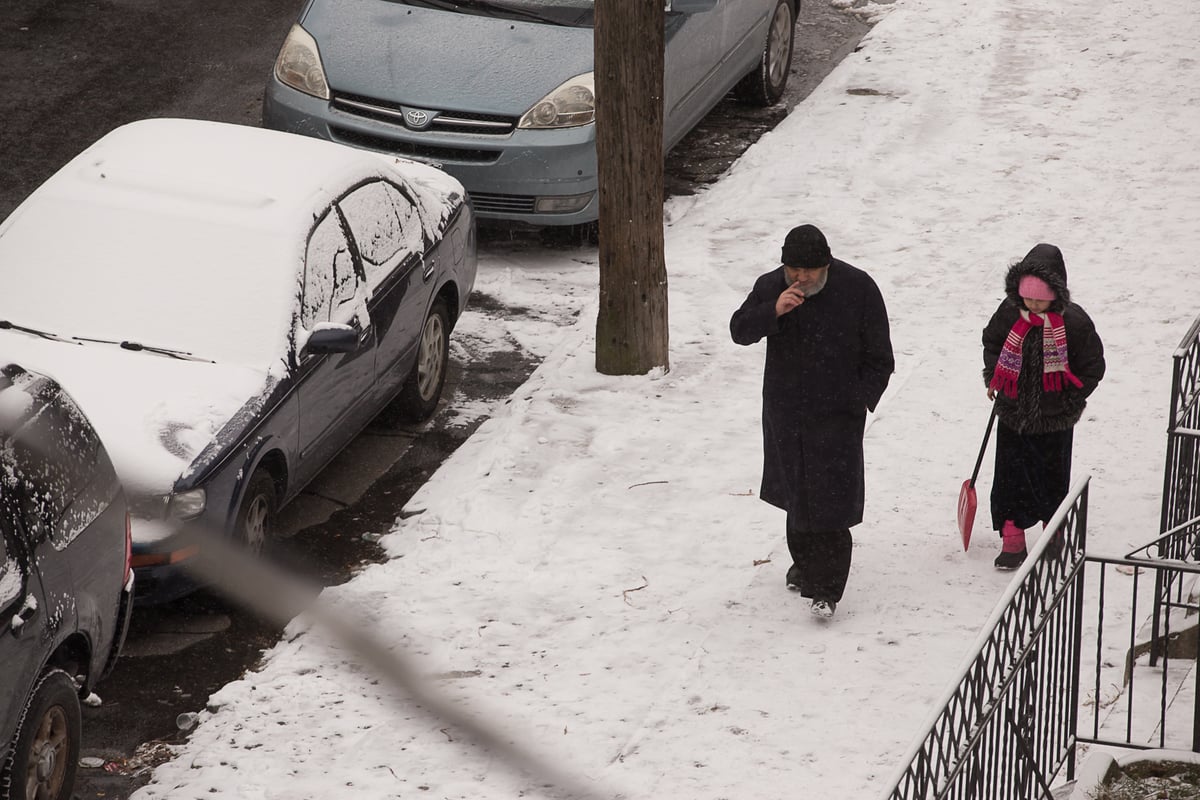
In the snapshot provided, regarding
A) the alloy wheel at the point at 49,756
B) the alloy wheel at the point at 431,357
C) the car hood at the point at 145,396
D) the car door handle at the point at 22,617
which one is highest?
the car door handle at the point at 22,617

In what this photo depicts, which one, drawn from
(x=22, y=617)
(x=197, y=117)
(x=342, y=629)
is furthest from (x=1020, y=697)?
(x=197, y=117)

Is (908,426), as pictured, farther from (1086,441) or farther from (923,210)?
(923,210)

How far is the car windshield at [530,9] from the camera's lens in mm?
11883

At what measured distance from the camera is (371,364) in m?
8.36

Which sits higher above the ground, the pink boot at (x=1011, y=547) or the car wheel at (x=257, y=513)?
the car wheel at (x=257, y=513)

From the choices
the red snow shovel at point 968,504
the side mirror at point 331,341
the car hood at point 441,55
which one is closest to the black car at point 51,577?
the side mirror at point 331,341

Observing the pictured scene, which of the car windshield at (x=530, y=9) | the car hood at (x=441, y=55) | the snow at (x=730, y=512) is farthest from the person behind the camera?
the car windshield at (x=530, y=9)

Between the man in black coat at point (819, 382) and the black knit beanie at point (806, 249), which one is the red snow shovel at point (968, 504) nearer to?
the man in black coat at point (819, 382)

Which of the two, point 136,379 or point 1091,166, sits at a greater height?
point 136,379

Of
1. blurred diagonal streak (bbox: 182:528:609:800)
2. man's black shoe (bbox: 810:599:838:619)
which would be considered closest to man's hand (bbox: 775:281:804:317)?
man's black shoe (bbox: 810:599:838:619)

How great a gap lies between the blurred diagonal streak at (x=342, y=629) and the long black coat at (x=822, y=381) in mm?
1555

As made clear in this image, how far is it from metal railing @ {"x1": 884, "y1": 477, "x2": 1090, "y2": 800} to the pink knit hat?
1.76m

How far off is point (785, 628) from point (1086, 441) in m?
2.47

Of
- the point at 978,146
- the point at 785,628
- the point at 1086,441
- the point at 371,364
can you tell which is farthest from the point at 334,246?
the point at 978,146
